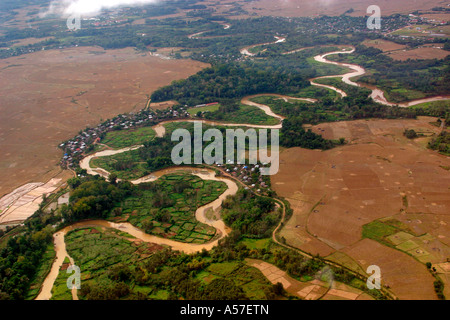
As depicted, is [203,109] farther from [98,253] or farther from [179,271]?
[179,271]

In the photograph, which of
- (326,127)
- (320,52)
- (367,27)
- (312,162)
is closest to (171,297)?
(312,162)

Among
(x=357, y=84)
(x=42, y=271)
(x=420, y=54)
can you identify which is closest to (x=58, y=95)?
(x=42, y=271)

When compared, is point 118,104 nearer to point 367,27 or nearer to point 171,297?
point 171,297

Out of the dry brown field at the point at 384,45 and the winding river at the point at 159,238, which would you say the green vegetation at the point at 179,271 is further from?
the dry brown field at the point at 384,45

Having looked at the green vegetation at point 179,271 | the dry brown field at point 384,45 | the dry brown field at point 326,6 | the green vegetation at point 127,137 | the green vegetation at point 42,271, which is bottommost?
the green vegetation at point 42,271

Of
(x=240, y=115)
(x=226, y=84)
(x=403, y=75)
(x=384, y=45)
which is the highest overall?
(x=384, y=45)

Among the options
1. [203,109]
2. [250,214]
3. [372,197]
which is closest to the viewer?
[250,214]

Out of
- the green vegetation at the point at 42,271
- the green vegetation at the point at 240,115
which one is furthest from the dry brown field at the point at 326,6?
the green vegetation at the point at 42,271
